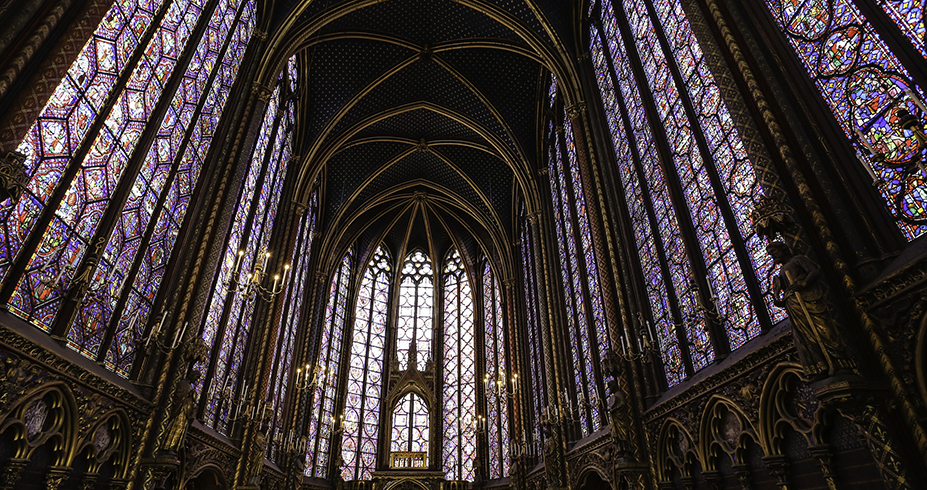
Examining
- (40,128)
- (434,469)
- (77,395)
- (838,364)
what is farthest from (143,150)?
(434,469)

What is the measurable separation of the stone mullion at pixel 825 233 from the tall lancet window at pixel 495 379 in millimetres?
15996

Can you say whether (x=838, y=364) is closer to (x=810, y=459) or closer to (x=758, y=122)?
(x=810, y=459)

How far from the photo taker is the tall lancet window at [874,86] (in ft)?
15.6

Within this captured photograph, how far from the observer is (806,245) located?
205 inches

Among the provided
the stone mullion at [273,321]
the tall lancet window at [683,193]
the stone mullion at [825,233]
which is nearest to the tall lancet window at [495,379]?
the stone mullion at [273,321]

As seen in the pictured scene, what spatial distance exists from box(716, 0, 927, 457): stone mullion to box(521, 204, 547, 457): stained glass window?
10.7 meters

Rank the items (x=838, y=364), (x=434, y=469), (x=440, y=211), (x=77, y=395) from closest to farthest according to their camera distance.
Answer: (x=838, y=364)
(x=77, y=395)
(x=434, y=469)
(x=440, y=211)

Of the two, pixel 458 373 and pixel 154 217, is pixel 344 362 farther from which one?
pixel 154 217

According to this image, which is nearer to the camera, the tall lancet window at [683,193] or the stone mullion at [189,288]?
the tall lancet window at [683,193]

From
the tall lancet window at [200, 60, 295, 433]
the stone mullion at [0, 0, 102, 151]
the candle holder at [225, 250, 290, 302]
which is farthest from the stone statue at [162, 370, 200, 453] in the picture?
the stone mullion at [0, 0, 102, 151]

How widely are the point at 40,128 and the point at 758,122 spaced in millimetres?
8795

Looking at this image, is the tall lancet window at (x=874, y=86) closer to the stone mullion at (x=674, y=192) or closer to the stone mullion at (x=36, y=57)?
the stone mullion at (x=674, y=192)

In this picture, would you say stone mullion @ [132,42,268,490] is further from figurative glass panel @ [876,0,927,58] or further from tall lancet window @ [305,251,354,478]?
figurative glass panel @ [876,0,927,58]

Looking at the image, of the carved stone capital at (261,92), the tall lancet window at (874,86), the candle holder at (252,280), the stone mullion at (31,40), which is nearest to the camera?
the tall lancet window at (874,86)
